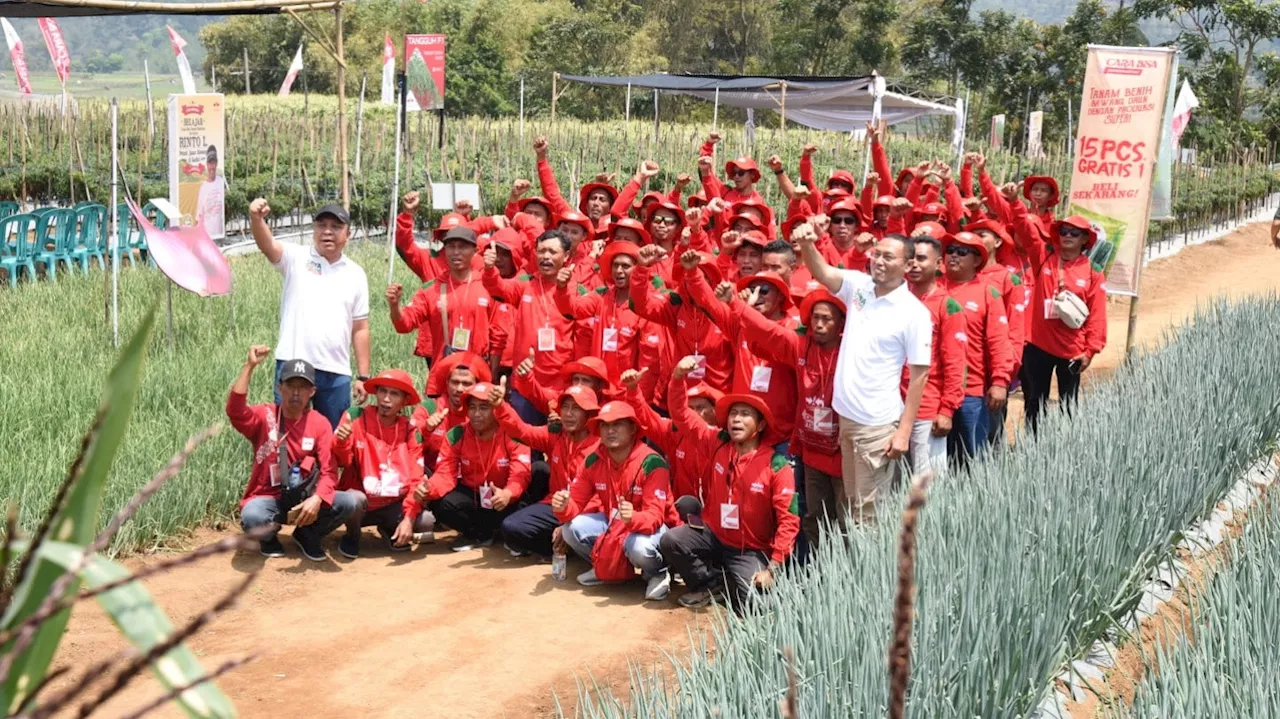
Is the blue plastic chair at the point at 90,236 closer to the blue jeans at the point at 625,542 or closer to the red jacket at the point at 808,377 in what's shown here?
the blue jeans at the point at 625,542

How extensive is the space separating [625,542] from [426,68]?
736cm

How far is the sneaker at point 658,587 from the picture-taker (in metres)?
5.61

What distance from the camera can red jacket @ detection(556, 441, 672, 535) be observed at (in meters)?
5.74

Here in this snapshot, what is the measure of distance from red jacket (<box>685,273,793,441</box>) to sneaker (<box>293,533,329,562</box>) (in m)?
2.12

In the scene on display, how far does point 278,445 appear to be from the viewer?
237 inches

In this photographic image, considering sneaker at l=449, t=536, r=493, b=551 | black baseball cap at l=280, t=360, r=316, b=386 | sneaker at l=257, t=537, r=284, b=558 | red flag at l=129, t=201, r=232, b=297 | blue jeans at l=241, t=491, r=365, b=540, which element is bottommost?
sneaker at l=449, t=536, r=493, b=551

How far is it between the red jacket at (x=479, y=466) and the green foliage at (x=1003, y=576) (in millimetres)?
2026

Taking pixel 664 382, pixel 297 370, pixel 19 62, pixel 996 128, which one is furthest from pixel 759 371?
pixel 19 62

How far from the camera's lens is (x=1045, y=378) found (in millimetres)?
7523

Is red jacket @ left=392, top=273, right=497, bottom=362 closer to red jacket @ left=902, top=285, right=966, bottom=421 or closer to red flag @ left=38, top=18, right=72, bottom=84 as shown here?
red jacket @ left=902, top=285, right=966, bottom=421

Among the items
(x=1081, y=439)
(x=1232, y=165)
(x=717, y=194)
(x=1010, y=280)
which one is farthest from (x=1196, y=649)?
(x=1232, y=165)

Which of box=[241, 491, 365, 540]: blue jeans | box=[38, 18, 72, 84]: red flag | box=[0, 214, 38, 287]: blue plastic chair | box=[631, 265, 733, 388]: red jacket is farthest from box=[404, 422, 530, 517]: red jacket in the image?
box=[38, 18, 72, 84]: red flag

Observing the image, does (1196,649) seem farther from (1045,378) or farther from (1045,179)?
(1045,179)

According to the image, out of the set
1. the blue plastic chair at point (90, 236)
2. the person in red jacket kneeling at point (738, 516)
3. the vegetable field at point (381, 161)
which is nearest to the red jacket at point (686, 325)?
the person in red jacket kneeling at point (738, 516)
